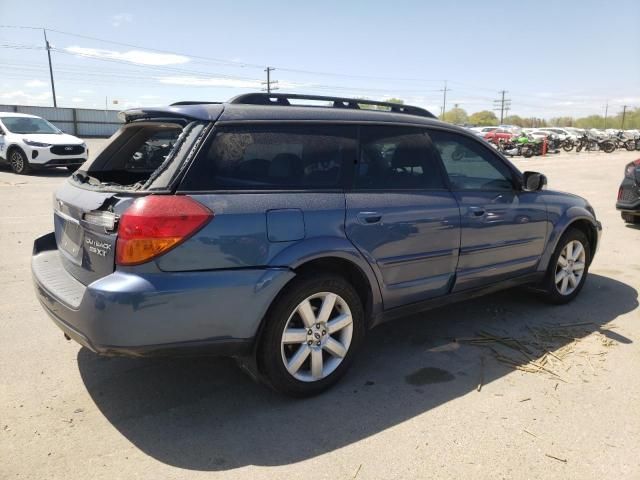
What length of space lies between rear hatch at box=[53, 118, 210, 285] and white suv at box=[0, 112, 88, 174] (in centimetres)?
1205

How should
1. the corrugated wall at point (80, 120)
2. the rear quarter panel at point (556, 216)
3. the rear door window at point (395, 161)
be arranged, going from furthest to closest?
the corrugated wall at point (80, 120) < the rear quarter panel at point (556, 216) < the rear door window at point (395, 161)

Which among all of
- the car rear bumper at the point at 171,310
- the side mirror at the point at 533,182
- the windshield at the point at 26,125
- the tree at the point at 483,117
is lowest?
the car rear bumper at the point at 171,310

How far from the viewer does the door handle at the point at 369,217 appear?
3176 millimetres

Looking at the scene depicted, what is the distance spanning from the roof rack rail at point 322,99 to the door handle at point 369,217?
0.85m

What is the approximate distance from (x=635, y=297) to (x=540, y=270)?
4.45ft

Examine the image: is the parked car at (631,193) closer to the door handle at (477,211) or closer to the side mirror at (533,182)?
the side mirror at (533,182)

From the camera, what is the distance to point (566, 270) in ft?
15.8

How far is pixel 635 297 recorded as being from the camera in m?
5.16

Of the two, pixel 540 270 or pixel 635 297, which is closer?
pixel 540 270

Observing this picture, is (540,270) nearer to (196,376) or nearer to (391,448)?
(391,448)

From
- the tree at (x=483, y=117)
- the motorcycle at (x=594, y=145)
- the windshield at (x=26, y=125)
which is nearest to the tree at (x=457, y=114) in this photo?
the tree at (x=483, y=117)

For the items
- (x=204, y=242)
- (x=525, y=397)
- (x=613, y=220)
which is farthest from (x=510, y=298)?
(x=613, y=220)

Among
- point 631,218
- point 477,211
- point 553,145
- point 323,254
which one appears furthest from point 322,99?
point 553,145

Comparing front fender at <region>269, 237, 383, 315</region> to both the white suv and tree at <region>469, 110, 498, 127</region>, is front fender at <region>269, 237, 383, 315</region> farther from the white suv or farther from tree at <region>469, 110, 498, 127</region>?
tree at <region>469, 110, 498, 127</region>
